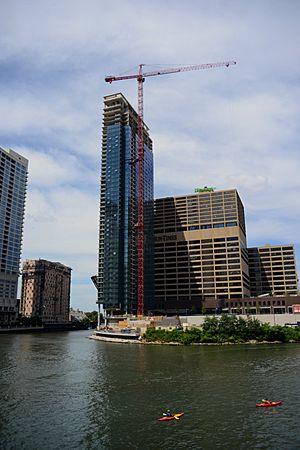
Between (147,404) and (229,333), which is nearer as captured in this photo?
(147,404)

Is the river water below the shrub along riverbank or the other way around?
below

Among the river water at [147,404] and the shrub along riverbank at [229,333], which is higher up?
the shrub along riverbank at [229,333]

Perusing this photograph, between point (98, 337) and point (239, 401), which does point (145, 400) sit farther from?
point (98, 337)

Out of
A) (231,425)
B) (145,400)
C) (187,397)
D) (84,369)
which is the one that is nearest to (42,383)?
(84,369)

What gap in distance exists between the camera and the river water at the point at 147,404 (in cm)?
4078

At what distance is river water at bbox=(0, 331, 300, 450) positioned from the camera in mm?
40781

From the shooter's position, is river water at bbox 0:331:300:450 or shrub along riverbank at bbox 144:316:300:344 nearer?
river water at bbox 0:331:300:450

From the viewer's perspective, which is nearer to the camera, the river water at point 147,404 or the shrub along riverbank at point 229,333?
the river water at point 147,404

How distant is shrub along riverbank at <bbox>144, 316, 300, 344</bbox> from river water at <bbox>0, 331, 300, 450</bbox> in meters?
50.0

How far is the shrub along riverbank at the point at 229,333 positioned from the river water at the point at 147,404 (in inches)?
1969

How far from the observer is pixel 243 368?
83.5 meters

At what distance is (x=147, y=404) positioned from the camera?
54.8 metres

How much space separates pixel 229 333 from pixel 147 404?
101192 millimetres

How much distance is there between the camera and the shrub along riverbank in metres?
146
